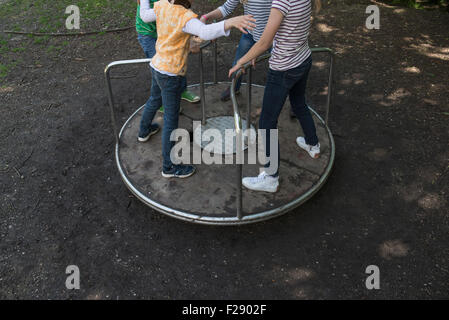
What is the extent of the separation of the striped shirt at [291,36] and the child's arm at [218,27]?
195 millimetres

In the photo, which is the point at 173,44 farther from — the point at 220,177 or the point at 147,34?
the point at 220,177

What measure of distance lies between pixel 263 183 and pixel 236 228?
0.45 metres

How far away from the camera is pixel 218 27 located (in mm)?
2549

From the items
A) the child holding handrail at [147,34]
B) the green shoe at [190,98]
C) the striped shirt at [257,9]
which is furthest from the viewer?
the green shoe at [190,98]

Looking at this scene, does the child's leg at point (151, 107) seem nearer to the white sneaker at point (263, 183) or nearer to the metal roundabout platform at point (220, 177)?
the metal roundabout platform at point (220, 177)

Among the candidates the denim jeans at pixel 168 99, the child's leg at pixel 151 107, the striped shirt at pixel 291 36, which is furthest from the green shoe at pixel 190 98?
the striped shirt at pixel 291 36

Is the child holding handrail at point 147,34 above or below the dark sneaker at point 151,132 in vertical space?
above

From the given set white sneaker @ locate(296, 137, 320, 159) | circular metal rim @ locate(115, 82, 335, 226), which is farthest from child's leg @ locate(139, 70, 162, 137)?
white sneaker @ locate(296, 137, 320, 159)

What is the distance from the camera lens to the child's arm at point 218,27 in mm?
2512
